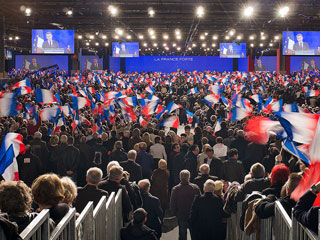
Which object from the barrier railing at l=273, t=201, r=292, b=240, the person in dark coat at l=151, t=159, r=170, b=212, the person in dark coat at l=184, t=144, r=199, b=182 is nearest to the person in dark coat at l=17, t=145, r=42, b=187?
the person in dark coat at l=151, t=159, r=170, b=212

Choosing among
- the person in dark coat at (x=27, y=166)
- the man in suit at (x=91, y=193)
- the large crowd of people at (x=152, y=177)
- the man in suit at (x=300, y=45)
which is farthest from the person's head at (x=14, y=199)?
the man in suit at (x=300, y=45)

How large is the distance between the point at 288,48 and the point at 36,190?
3601 centimetres

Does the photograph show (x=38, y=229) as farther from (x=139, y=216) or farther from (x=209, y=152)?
(x=209, y=152)

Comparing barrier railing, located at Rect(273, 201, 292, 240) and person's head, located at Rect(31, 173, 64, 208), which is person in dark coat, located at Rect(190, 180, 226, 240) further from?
person's head, located at Rect(31, 173, 64, 208)

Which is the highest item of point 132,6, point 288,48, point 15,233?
point 132,6

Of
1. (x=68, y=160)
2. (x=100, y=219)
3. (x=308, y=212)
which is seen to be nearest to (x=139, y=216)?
(x=100, y=219)

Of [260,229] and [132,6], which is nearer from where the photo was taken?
[260,229]

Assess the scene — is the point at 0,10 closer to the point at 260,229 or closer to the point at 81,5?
the point at 81,5

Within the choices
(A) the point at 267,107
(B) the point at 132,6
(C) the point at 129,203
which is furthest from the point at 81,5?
(C) the point at 129,203

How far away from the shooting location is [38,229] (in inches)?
150

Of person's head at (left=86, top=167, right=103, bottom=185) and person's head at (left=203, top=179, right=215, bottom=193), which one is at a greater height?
person's head at (left=86, top=167, right=103, bottom=185)

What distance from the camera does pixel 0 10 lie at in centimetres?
3869

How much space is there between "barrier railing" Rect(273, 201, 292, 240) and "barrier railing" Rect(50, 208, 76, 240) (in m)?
1.92

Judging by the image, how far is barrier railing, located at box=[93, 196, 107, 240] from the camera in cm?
594
